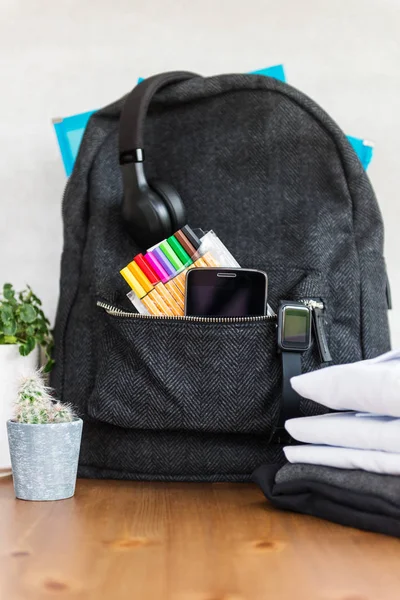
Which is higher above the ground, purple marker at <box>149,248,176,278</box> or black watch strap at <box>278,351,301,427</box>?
purple marker at <box>149,248,176,278</box>

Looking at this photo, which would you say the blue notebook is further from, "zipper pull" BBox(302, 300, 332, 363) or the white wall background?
"zipper pull" BBox(302, 300, 332, 363)

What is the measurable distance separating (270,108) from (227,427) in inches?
13.9

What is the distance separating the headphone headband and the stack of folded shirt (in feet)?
1.03

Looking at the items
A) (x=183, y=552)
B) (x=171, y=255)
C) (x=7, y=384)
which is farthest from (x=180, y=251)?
(x=183, y=552)

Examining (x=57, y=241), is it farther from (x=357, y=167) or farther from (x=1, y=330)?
(x=357, y=167)

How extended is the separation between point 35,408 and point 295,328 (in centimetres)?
26

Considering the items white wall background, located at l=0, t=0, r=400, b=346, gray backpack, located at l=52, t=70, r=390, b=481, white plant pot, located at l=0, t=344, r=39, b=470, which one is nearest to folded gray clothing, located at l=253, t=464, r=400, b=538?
gray backpack, located at l=52, t=70, r=390, b=481

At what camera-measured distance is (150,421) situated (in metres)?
0.76

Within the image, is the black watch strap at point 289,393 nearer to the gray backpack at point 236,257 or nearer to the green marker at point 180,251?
the gray backpack at point 236,257

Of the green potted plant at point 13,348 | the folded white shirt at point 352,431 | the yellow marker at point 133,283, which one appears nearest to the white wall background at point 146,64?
the green potted plant at point 13,348

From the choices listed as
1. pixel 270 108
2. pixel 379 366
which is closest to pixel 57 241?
pixel 270 108

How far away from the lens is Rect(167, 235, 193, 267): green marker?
2.62 ft

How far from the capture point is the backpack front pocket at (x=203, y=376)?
0.75m

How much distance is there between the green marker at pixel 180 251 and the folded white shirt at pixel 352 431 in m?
0.22
